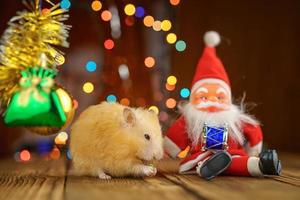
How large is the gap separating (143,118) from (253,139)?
428 mm

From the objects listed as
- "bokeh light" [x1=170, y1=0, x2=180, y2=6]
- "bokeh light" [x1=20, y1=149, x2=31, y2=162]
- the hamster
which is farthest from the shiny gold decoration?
"bokeh light" [x1=170, y1=0, x2=180, y2=6]

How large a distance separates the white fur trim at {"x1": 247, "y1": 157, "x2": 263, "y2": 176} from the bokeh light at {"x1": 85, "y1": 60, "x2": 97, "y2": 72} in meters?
1.60

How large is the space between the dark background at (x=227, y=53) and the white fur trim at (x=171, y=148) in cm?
128

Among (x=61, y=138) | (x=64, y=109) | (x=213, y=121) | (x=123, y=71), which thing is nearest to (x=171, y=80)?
(x=123, y=71)

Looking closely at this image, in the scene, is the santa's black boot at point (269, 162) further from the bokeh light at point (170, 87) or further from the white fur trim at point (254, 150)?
the bokeh light at point (170, 87)

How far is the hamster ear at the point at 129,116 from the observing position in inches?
57.7

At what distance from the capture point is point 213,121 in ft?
5.27

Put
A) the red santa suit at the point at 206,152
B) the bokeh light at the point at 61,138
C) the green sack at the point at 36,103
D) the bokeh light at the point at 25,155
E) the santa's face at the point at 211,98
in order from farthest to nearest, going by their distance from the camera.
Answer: the bokeh light at the point at 61,138, the bokeh light at the point at 25,155, the santa's face at the point at 211,98, the red santa suit at the point at 206,152, the green sack at the point at 36,103

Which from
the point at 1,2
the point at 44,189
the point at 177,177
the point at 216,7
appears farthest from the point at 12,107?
the point at 216,7

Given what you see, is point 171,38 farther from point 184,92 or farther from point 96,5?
point 96,5

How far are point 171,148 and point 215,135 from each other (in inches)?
6.5

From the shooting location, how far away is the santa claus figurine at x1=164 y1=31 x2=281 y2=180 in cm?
149

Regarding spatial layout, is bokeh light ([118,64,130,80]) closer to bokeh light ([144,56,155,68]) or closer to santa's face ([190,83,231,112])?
bokeh light ([144,56,155,68])

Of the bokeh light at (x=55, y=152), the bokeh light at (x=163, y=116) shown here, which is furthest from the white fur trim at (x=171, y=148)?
the bokeh light at (x=163, y=116)
